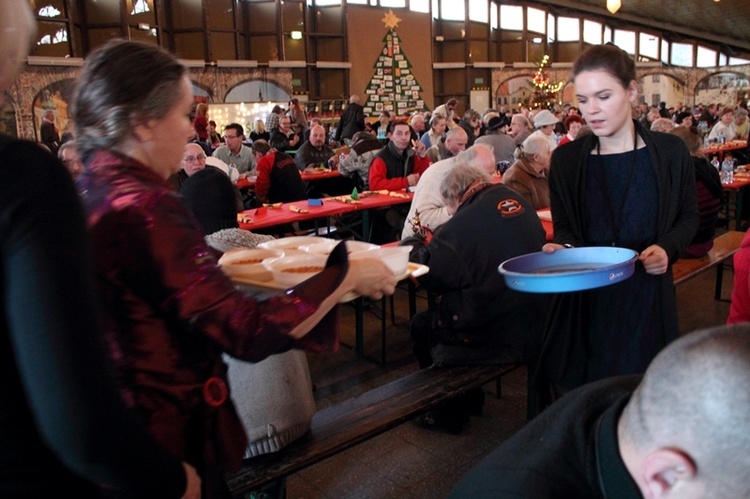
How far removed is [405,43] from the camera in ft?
64.4

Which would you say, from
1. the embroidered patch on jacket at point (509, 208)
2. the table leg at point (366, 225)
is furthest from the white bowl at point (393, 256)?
the table leg at point (366, 225)

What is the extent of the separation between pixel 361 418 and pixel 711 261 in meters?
2.92

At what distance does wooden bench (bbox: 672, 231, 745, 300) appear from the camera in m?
3.84

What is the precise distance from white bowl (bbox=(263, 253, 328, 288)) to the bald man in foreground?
1.90 feet

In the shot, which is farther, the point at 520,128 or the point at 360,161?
the point at 520,128

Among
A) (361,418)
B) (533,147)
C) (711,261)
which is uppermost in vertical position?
(533,147)

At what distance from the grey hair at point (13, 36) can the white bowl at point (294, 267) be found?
685 mm

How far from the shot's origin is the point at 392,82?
1959 cm

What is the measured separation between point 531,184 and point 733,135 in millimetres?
7929

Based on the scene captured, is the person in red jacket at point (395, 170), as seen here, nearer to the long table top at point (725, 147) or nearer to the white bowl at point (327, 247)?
the white bowl at point (327, 247)

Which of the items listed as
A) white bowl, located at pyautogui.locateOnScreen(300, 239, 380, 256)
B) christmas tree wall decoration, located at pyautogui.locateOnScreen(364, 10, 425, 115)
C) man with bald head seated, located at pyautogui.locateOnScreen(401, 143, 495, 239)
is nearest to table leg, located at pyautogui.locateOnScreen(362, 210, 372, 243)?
man with bald head seated, located at pyautogui.locateOnScreen(401, 143, 495, 239)

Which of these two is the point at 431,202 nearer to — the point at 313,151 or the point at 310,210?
the point at 310,210

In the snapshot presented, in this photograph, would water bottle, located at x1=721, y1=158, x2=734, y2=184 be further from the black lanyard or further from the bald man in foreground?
the bald man in foreground

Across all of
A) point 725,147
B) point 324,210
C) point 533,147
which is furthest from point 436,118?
point 725,147
